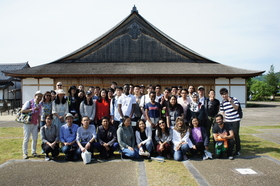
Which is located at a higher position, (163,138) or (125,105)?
(125,105)

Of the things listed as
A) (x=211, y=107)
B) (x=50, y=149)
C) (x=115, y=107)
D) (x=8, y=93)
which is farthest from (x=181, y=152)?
(x=8, y=93)

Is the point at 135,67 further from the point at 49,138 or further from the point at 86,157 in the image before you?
the point at 86,157

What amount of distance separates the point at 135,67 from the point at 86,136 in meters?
13.3

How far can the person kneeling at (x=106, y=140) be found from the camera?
209 inches

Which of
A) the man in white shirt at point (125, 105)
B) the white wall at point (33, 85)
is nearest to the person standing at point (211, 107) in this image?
the man in white shirt at point (125, 105)

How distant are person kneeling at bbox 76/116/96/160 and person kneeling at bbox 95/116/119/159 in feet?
0.56

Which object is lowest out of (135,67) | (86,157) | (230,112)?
(86,157)

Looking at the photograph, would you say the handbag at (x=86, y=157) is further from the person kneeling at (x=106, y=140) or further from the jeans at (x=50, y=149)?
the jeans at (x=50, y=149)

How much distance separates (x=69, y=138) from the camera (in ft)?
17.6

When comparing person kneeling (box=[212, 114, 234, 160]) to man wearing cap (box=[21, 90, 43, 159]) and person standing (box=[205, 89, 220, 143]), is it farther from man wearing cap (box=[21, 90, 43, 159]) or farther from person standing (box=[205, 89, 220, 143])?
man wearing cap (box=[21, 90, 43, 159])

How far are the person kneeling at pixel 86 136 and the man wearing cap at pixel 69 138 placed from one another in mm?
144

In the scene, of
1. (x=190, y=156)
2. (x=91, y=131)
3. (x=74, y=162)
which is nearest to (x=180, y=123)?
(x=190, y=156)

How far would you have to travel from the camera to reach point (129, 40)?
66.3ft

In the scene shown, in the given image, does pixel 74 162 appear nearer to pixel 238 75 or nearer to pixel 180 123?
pixel 180 123
